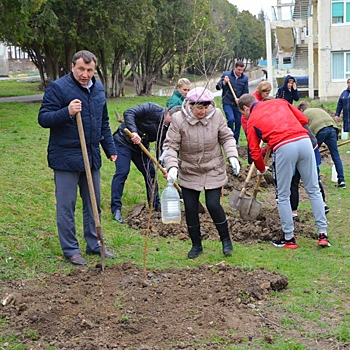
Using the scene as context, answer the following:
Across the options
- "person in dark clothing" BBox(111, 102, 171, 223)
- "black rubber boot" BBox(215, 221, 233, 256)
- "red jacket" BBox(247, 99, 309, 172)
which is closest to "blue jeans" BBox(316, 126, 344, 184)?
"red jacket" BBox(247, 99, 309, 172)

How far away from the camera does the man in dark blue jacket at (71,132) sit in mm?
5780

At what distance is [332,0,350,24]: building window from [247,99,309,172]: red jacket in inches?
1000

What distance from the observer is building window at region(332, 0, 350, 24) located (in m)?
30.3

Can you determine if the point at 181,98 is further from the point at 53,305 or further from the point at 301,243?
the point at 53,305

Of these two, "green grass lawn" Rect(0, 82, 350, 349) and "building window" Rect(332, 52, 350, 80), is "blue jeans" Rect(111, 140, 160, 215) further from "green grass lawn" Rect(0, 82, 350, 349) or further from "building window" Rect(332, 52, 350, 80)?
"building window" Rect(332, 52, 350, 80)

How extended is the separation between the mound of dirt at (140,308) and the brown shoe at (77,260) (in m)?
0.19

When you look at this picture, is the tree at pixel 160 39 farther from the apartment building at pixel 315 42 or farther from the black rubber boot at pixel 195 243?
the black rubber boot at pixel 195 243

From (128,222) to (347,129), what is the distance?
8574mm

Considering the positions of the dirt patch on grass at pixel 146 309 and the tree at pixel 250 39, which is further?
the tree at pixel 250 39

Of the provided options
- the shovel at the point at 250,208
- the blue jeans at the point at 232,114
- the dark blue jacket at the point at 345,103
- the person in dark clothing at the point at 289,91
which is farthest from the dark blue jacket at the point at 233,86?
the shovel at the point at 250,208

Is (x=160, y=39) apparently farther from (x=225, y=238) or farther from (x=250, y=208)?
(x=225, y=238)

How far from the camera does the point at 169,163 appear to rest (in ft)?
19.9

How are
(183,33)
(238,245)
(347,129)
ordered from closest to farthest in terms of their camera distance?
1. (238,245)
2. (347,129)
3. (183,33)

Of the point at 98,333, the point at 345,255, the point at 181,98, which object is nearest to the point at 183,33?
the point at 181,98
